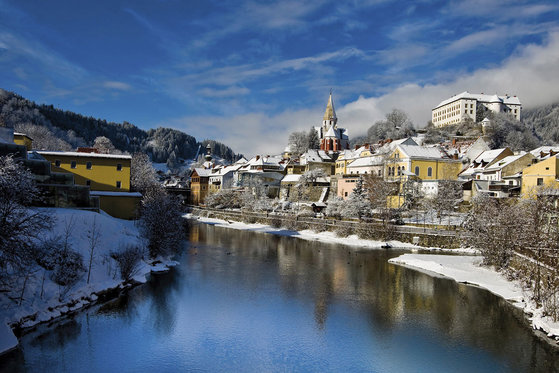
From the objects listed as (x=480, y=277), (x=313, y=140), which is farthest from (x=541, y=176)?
(x=313, y=140)

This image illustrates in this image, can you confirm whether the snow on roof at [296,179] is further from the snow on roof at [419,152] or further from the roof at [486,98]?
the roof at [486,98]

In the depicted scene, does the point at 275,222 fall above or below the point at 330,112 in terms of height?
below

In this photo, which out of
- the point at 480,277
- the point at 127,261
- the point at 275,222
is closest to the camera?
the point at 127,261

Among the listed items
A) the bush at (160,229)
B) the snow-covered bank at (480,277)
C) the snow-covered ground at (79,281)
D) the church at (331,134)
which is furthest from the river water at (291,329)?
the church at (331,134)

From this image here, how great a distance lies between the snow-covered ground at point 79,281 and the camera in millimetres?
14195

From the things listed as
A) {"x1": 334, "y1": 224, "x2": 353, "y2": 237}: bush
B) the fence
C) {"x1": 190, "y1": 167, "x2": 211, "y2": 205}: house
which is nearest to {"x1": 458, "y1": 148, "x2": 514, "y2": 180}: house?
the fence

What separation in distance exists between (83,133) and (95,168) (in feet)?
350

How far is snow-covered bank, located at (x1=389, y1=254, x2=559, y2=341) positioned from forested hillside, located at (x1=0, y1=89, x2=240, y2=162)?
56.7m

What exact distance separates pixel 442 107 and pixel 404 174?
51775 mm

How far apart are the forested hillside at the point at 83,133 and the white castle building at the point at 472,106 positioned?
252ft

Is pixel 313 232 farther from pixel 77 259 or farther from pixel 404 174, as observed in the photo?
pixel 77 259

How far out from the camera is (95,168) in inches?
1363

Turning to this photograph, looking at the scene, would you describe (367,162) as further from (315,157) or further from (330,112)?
(330,112)

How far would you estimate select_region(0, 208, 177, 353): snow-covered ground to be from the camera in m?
14.2
